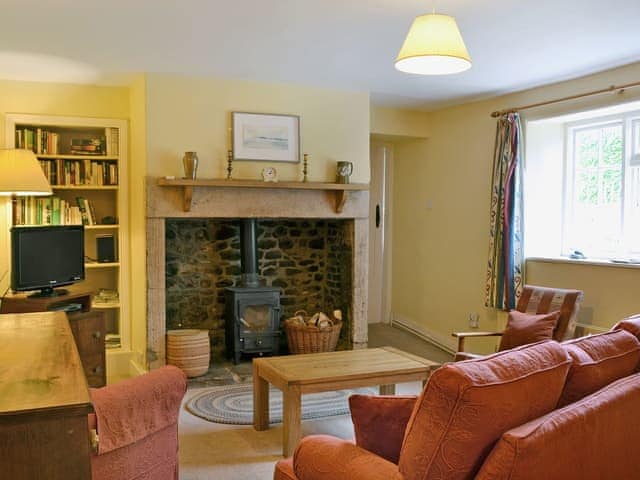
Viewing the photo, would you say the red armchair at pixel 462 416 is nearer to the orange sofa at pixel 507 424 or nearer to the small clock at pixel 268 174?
the orange sofa at pixel 507 424

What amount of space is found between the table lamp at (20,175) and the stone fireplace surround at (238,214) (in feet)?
2.55

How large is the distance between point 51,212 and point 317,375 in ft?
9.43

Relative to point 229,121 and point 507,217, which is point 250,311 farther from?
point 507,217

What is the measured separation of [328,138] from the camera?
552 cm

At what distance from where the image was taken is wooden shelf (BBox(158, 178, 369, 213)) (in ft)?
15.9

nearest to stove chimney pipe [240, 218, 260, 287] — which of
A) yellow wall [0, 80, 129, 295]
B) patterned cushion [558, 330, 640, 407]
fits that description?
yellow wall [0, 80, 129, 295]

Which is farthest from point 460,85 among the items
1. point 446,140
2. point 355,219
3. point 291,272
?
point 291,272

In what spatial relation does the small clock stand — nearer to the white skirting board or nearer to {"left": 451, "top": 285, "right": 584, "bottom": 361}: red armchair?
{"left": 451, "top": 285, "right": 584, "bottom": 361}: red armchair

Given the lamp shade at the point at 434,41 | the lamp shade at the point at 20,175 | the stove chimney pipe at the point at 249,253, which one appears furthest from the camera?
the stove chimney pipe at the point at 249,253

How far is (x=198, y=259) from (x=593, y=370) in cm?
409

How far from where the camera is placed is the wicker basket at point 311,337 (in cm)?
540

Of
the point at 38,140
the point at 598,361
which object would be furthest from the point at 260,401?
the point at 38,140

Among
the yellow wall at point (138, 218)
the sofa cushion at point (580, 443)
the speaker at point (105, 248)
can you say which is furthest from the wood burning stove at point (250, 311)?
the sofa cushion at point (580, 443)

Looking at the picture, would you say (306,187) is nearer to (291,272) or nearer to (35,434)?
(291,272)
